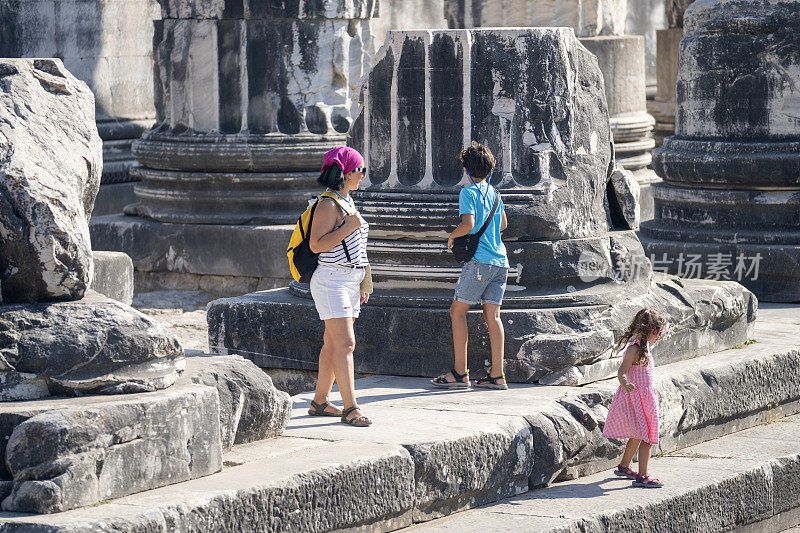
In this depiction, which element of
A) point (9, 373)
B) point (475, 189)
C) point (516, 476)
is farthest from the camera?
point (475, 189)

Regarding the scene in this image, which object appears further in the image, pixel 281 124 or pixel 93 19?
pixel 93 19

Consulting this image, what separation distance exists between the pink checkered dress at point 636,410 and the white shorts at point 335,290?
1.09 metres

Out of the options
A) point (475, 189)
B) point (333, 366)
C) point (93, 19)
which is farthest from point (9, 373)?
point (93, 19)

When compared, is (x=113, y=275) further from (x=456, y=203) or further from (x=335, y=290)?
(x=335, y=290)

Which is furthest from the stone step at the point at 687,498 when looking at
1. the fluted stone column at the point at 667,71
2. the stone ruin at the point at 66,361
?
the fluted stone column at the point at 667,71

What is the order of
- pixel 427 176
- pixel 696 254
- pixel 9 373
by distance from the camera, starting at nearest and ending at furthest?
pixel 9 373 → pixel 427 176 → pixel 696 254

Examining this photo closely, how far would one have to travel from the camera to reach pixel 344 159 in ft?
17.4

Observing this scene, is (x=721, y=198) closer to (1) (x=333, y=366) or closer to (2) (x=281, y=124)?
(2) (x=281, y=124)

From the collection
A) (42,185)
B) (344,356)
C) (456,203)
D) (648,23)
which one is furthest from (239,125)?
(648,23)

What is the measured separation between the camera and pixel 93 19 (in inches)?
441

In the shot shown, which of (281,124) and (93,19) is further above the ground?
(93,19)

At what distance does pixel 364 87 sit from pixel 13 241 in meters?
2.83

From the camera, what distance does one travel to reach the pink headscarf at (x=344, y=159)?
209 inches

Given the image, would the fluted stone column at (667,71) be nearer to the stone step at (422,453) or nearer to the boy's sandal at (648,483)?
the stone step at (422,453)
